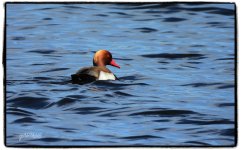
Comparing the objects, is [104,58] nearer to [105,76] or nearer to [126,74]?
[126,74]

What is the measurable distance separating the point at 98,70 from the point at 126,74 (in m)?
0.94

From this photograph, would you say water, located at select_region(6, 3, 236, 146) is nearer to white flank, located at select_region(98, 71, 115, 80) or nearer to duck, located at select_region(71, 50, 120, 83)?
duck, located at select_region(71, 50, 120, 83)

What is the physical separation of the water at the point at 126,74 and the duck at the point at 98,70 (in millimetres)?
65

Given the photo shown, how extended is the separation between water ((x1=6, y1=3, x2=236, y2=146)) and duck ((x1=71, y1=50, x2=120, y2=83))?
0.21 feet

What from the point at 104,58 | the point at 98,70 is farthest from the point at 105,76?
the point at 104,58

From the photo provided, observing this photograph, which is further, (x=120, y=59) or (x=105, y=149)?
(x=120, y=59)

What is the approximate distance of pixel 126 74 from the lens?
14.2 meters

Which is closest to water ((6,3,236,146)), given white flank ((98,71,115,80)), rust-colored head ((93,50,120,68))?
rust-colored head ((93,50,120,68))

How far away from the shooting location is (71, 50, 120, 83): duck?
14055mm

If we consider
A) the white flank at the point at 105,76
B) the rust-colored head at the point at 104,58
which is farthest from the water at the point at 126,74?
the white flank at the point at 105,76

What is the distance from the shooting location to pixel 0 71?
531 inches

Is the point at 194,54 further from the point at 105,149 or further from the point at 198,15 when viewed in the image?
the point at 105,149

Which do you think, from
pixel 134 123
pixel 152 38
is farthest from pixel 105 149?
pixel 152 38

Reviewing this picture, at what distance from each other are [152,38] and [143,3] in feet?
1.41
